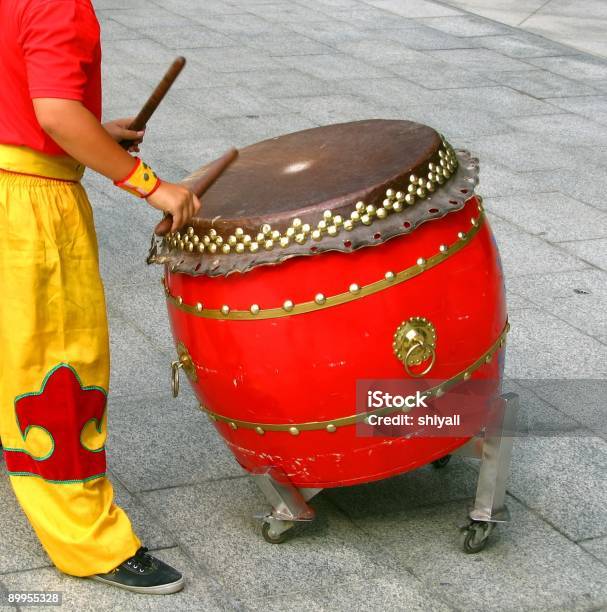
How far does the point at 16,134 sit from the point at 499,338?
4.34 feet

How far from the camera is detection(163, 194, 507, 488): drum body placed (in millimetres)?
2711

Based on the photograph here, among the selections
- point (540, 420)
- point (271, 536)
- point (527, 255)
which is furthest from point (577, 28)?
point (271, 536)

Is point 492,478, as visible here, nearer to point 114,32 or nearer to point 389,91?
point 389,91

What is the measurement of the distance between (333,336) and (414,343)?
196 millimetres

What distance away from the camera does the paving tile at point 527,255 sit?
5.09 metres

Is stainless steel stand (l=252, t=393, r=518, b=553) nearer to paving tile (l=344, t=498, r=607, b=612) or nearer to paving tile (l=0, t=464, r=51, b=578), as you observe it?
paving tile (l=344, t=498, r=607, b=612)

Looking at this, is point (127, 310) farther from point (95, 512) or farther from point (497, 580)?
point (497, 580)

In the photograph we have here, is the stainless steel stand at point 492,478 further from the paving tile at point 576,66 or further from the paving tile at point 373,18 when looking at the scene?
the paving tile at point 373,18

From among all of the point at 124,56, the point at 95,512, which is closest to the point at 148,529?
the point at 95,512

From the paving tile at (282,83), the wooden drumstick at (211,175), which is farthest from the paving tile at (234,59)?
the wooden drumstick at (211,175)

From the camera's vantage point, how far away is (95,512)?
2.93 meters

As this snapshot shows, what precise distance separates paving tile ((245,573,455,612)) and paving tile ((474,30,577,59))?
6.64 meters

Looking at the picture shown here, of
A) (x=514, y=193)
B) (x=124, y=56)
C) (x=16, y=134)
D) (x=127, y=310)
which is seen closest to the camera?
(x=16, y=134)

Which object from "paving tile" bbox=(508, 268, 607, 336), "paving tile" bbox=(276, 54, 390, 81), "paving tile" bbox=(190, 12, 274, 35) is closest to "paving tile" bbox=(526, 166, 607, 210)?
"paving tile" bbox=(508, 268, 607, 336)
